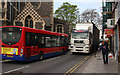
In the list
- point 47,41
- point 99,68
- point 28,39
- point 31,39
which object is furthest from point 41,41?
point 99,68

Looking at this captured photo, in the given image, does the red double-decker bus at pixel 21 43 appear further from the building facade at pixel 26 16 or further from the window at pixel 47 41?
the building facade at pixel 26 16

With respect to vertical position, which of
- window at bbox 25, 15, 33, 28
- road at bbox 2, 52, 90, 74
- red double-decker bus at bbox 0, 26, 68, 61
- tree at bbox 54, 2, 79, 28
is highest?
tree at bbox 54, 2, 79, 28

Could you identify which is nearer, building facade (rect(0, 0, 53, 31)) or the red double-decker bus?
the red double-decker bus

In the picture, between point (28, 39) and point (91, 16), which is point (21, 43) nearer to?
point (28, 39)

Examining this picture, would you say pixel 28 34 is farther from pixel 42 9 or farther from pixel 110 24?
pixel 42 9

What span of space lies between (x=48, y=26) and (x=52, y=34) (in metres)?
20.0

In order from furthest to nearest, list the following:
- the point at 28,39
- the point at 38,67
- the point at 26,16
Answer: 1. the point at 26,16
2. the point at 28,39
3. the point at 38,67

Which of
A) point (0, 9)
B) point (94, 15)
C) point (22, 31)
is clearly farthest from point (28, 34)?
point (94, 15)

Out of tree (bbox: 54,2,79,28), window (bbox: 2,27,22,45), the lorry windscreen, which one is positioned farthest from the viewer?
tree (bbox: 54,2,79,28)

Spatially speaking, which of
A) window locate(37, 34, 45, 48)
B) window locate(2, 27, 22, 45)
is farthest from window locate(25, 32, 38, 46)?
window locate(2, 27, 22, 45)

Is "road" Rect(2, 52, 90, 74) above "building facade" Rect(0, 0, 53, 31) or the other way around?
the other way around

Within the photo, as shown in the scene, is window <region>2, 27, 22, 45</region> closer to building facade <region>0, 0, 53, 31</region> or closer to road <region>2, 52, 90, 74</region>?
road <region>2, 52, 90, 74</region>

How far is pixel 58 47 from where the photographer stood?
20.6m

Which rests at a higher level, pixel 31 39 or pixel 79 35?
pixel 79 35
